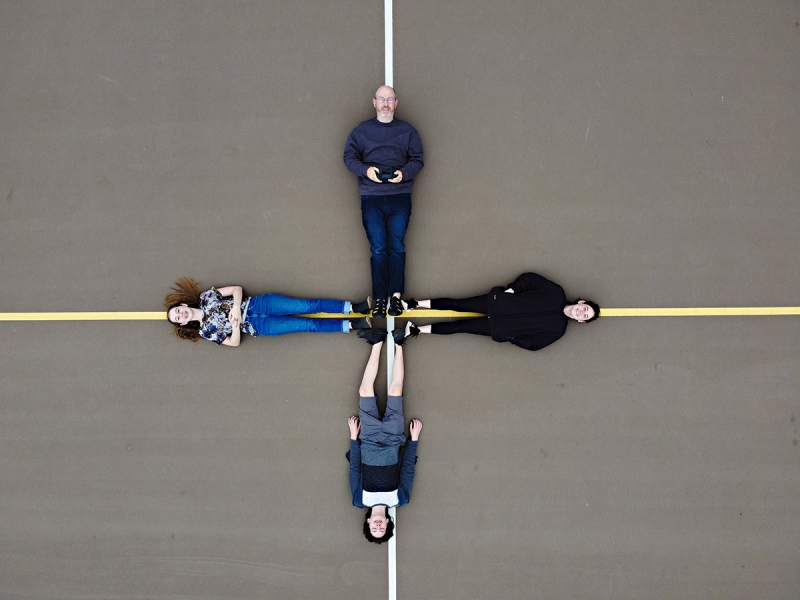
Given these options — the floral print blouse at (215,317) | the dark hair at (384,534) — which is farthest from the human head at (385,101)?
the dark hair at (384,534)

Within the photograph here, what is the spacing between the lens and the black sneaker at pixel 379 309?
3529 mm

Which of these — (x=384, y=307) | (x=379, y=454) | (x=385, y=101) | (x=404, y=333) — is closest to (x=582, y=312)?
(x=404, y=333)

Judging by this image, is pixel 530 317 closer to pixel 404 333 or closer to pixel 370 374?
pixel 404 333

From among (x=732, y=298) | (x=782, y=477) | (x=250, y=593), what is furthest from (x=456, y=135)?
(x=250, y=593)

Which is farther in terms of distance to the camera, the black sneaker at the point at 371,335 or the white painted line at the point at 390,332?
the white painted line at the point at 390,332

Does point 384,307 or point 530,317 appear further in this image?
point 384,307

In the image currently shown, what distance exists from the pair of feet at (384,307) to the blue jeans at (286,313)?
12cm

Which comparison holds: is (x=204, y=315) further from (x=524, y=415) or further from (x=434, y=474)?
(x=524, y=415)

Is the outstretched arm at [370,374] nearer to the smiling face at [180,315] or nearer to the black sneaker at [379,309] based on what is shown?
the black sneaker at [379,309]

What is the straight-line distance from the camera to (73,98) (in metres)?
3.83

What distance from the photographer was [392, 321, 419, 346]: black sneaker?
3646mm

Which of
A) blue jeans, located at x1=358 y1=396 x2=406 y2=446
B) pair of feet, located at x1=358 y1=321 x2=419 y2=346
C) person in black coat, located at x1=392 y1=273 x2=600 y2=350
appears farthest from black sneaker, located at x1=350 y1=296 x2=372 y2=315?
person in black coat, located at x1=392 y1=273 x2=600 y2=350

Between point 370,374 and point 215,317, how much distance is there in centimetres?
123

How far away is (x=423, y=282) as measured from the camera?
376 cm
